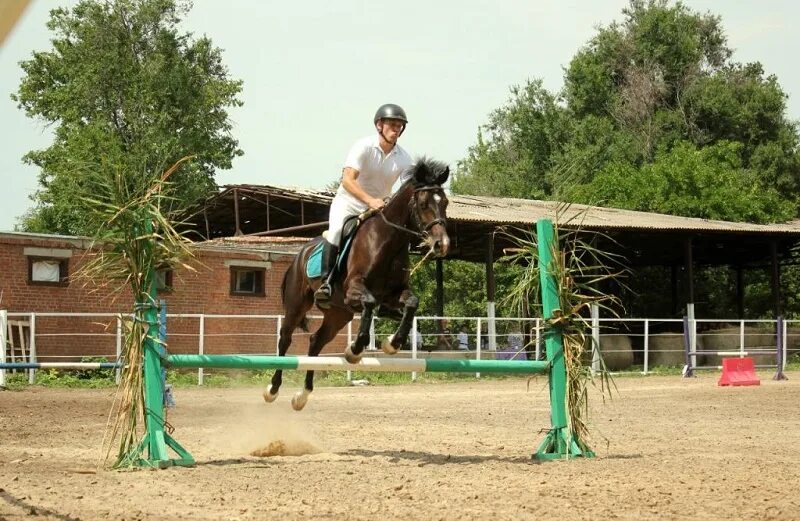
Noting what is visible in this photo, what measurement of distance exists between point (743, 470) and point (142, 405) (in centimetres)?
427

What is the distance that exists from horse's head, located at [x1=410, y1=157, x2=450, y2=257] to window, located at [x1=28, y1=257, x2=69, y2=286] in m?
17.2

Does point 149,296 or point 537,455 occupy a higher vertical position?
point 149,296

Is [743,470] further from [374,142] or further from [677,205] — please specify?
[677,205]

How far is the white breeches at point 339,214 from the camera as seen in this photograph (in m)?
9.21


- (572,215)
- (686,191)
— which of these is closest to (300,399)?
(572,215)

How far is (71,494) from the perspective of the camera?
606 cm

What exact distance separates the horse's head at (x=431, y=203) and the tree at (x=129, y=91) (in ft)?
107

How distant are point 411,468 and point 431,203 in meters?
2.05

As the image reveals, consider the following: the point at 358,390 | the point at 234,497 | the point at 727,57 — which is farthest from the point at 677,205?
the point at 234,497

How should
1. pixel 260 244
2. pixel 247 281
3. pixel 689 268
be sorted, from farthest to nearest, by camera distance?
pixel 689 268 → pixel 260 244 → pixel 247 281

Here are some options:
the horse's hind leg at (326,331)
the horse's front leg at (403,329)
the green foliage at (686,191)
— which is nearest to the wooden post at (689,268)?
the green foliage at (686,191)

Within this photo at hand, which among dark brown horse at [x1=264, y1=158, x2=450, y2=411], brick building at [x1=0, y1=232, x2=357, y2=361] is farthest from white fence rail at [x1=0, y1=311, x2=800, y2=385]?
dark brown horse at [x1=264, y1=158, x2=450, y2=411]

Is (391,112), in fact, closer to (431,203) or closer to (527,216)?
(431,203)

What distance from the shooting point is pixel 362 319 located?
27.4 feet
